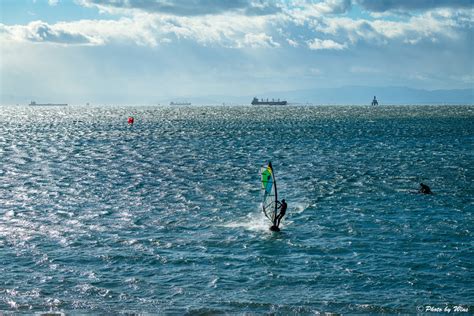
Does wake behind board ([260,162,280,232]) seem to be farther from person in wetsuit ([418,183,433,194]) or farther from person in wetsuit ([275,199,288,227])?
person in wetsuit ([418,183,433,194])

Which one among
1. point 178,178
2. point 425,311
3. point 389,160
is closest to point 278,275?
point 425,311

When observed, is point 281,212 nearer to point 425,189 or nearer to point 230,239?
point 230,239

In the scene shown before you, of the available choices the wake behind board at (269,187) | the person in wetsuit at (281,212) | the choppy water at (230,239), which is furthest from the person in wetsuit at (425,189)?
the person in wetsuit at (281,212)

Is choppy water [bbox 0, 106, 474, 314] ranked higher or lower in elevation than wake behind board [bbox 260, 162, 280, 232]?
lower

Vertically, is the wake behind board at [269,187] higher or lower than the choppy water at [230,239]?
higher

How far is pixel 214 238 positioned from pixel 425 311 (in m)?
15.1

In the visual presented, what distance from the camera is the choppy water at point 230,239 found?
1071 inches

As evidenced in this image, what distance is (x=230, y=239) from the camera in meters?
36.7

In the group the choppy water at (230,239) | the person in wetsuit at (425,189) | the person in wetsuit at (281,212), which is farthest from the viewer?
the person in wetsuit at (425,189)

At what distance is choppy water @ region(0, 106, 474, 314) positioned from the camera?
2720 centimetres

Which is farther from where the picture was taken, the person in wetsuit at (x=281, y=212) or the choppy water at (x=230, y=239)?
the person in wetsuit at (x=281, y=212)

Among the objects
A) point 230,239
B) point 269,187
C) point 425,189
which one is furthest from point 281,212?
point 425,189

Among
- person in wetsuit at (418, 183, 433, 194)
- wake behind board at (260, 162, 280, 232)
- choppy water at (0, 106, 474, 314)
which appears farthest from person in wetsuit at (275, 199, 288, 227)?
person in wetsuit at (418, 183, 433, 194)

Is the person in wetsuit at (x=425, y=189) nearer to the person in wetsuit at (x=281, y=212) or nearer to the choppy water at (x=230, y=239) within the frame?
the choppy water at (x=230, y=239)
